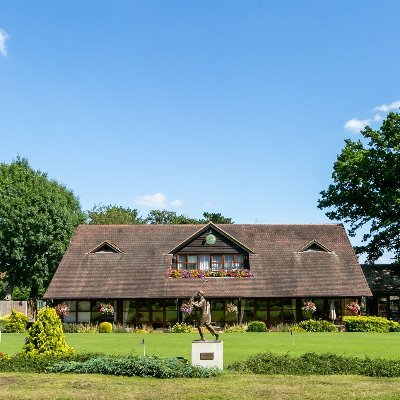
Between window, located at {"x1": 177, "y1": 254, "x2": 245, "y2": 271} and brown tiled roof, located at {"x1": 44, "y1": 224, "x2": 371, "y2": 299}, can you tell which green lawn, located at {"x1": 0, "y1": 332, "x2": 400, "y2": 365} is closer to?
brown tiled roof, located at {"x1": 44, "y1": 224, "x2": 371, "y2": 299}

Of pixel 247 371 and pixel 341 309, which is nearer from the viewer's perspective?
pixel 247 371

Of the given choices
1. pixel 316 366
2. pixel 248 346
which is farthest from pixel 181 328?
pixel 316 366

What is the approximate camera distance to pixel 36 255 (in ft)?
181

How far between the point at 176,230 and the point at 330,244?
36.7 ft

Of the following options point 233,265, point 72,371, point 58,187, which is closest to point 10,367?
point 72,371

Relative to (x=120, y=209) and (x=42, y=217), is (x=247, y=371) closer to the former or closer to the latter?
(x=42, y=217)

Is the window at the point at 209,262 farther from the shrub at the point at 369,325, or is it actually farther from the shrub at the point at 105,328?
the shrub at the point at 369,325

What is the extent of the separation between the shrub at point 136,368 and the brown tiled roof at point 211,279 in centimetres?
2296

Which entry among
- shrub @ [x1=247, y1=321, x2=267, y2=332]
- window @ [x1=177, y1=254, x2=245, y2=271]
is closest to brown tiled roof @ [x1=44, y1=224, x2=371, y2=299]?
window @ [x1=177, y1=254, x2=245, y2=271]

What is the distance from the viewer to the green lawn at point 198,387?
14.1m

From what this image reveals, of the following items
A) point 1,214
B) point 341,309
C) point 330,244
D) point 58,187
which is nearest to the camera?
point 341,309

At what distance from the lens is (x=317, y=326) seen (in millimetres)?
38812

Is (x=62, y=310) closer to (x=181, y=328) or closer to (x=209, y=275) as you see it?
(x=181, y=328)

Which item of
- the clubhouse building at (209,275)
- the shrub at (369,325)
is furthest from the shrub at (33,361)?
the shrub at (369,325)
